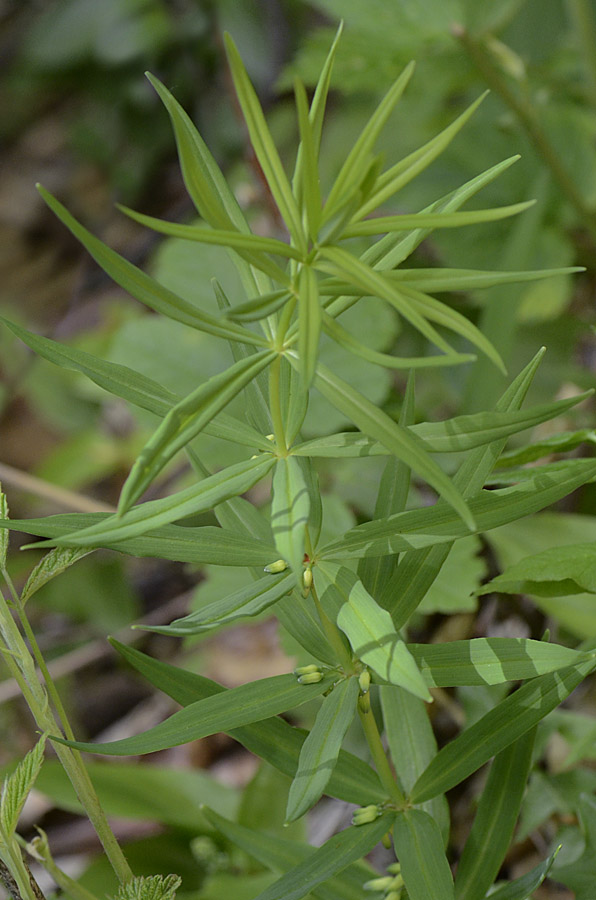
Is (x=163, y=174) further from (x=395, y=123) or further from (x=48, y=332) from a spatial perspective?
(x=395, y=123)

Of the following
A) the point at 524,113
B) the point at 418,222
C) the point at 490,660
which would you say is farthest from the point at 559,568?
the point at 524,113

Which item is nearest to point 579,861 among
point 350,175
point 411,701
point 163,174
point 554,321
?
point 411,701

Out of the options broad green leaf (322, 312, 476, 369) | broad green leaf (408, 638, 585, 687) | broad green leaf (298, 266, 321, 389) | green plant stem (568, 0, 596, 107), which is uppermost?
green plant stem (568, 0, 596, 107)

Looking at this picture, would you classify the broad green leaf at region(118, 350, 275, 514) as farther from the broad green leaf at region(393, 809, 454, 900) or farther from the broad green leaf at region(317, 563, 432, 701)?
the broad green leaf at region(393, 809, 454, 900)

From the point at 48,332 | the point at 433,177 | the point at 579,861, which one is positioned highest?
the point at 433,177

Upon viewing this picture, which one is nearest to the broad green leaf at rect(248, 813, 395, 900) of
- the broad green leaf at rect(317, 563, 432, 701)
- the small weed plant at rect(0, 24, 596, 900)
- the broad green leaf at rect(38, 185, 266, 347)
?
the small weed plant at rect(0, 24, 596, 900)

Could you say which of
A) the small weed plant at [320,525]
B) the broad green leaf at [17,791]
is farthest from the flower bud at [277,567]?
the broad green leaf at [17,791]

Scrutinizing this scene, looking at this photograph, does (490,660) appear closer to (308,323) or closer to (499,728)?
(499,728)
